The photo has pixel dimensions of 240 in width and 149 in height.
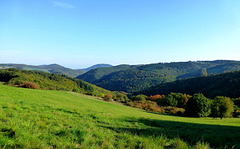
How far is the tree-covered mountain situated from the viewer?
105725 mm

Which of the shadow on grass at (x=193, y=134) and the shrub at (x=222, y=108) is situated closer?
the shadow on grass at (x=193, y=134)

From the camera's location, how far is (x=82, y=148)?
3.60 m

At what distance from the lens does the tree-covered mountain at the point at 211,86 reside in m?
106

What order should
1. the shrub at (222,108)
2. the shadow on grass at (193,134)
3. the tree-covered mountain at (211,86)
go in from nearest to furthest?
the shadow on grass at (193,134) → the shrub at (222,108) → the tree-covered mountain at (211,86)

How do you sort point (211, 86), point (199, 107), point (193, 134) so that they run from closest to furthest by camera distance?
point (193, 134), point (199, 107), point (211, 86)

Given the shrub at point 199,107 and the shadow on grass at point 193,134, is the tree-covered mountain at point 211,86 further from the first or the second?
the shadow on grass at point 193,134

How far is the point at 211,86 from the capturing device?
123 meters

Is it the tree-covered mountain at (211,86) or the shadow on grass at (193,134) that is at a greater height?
the shadow on grass at (193,134)

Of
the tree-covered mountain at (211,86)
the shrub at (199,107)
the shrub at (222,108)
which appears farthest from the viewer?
the tree-covered mountain at (211,86)

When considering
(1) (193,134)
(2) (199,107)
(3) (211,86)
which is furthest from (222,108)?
(3) (211,86)

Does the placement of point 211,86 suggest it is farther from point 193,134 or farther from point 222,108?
point 193,134

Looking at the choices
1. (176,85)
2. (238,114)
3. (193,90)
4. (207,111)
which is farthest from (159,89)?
(207,111)

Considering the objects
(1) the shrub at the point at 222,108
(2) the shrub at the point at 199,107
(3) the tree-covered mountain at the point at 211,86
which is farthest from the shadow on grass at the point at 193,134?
(3) the tree-covered mountain at the point at 211,86

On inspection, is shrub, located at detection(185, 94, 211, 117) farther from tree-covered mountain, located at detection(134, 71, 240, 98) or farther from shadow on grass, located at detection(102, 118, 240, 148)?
tree-covered mountain, located at detection(134, 71, 240, 98)
